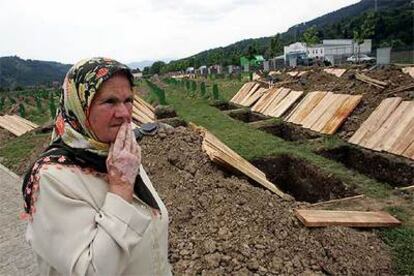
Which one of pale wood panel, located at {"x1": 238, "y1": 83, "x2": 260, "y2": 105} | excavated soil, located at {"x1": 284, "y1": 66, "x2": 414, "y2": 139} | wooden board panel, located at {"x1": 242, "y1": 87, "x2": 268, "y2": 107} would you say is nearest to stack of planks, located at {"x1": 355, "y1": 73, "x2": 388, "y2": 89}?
excavated soil, located at {"x1": 284, "y1": 66, "x2": 414, "y2": 139}

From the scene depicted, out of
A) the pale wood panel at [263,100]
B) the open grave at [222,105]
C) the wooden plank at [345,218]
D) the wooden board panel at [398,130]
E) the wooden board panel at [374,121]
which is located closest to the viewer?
the wooden plank at [345,218]

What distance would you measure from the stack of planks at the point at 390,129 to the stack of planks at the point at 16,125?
10.9 m

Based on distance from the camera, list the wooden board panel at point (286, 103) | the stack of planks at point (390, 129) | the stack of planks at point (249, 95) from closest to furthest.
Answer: the stack of planks at point (390, 129), the wooden board panel at point (286, 103), the stack of planks at point (249, 95)

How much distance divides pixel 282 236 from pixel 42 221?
324 centimetres

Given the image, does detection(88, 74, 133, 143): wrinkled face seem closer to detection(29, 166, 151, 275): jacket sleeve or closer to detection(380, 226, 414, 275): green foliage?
detection(29, 166, 151, 275): jacket sleeve

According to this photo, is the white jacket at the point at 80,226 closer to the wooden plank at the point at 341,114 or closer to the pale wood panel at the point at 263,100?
the wooden plank at the point at 341,114

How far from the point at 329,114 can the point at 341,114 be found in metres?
0.45

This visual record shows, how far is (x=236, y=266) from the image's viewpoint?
3844 mm

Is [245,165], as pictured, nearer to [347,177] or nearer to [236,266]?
[347,177]

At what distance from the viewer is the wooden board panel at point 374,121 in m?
8.63

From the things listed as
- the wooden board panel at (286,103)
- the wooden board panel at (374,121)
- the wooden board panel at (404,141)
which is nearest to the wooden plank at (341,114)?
the wooden board panel at (374,121)

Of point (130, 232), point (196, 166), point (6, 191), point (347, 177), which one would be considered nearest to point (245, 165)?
point (196, 166)

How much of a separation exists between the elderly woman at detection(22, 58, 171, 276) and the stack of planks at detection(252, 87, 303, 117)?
11.8 metres

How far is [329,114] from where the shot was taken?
10547mm
